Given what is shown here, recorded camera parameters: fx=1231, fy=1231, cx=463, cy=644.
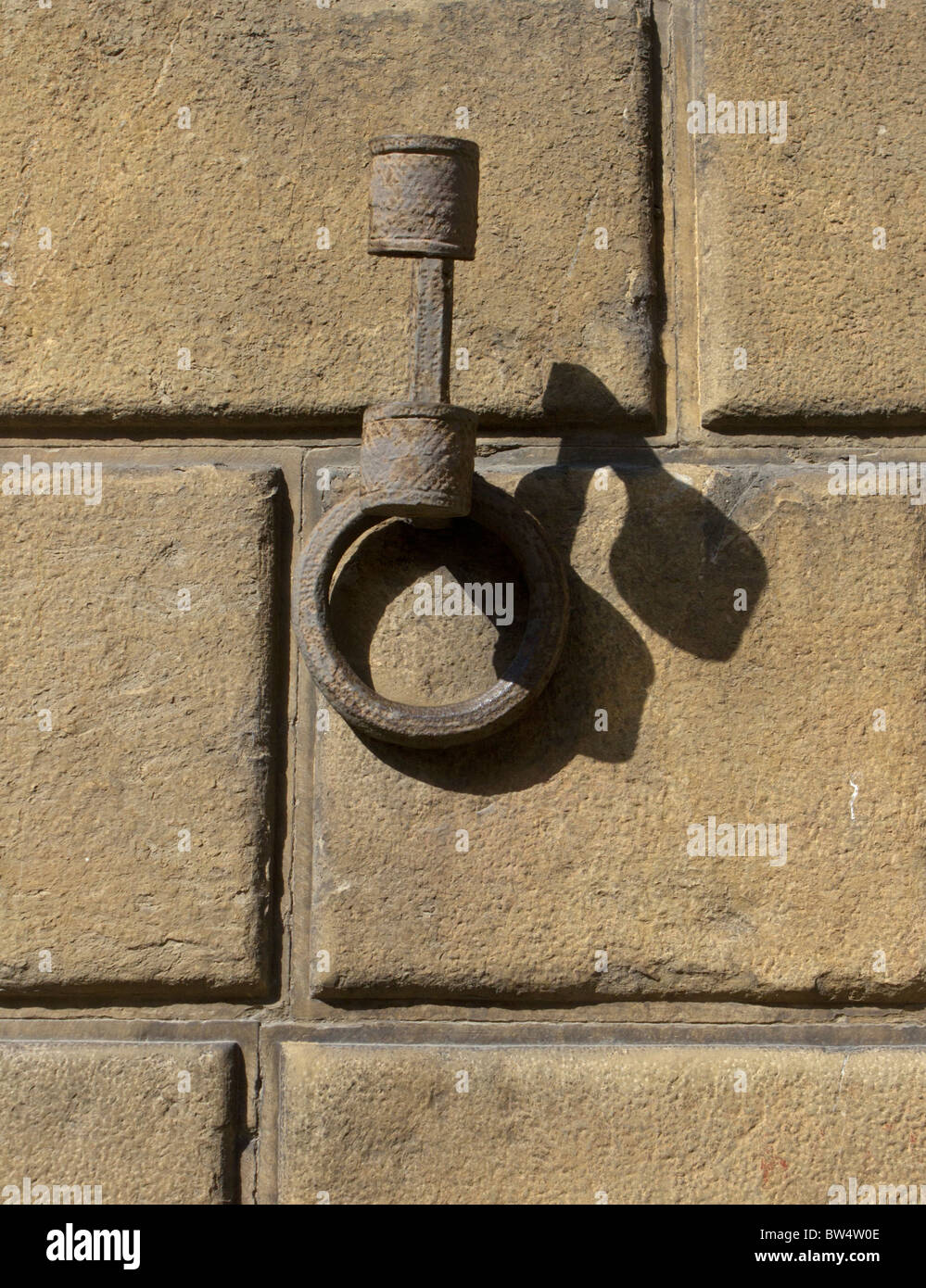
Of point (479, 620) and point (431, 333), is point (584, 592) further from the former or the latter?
point (431, 333)

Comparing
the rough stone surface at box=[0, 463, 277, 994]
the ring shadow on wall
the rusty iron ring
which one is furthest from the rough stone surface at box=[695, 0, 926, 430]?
the rough stone surface at box=[0, 463, 277, 994]

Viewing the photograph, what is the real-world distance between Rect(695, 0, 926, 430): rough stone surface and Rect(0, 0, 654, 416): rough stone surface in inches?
3.2

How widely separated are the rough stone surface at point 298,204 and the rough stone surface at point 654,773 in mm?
174

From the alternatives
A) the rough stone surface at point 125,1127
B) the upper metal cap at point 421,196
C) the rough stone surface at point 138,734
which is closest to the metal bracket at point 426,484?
the upper metal cap at point 421,196

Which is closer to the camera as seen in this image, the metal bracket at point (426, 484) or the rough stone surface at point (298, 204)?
the metal bracket at point (426, 484)

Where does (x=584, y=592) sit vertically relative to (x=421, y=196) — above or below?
below

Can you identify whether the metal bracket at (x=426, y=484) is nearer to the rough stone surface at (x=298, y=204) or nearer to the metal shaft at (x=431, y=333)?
the metal shaft at (x=431, y=333)

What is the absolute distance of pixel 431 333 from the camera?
1.09m

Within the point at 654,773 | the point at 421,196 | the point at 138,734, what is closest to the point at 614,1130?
the point at 654,773

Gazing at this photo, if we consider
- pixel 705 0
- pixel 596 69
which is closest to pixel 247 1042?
pixel 596 69

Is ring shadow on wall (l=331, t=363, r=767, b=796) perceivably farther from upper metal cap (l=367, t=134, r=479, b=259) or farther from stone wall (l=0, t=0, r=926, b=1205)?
upper metal cap (l=367, t=134, r=479, b=259)

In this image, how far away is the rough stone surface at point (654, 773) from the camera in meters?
1.20

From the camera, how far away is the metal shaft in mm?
1075

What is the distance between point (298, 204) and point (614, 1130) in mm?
974
